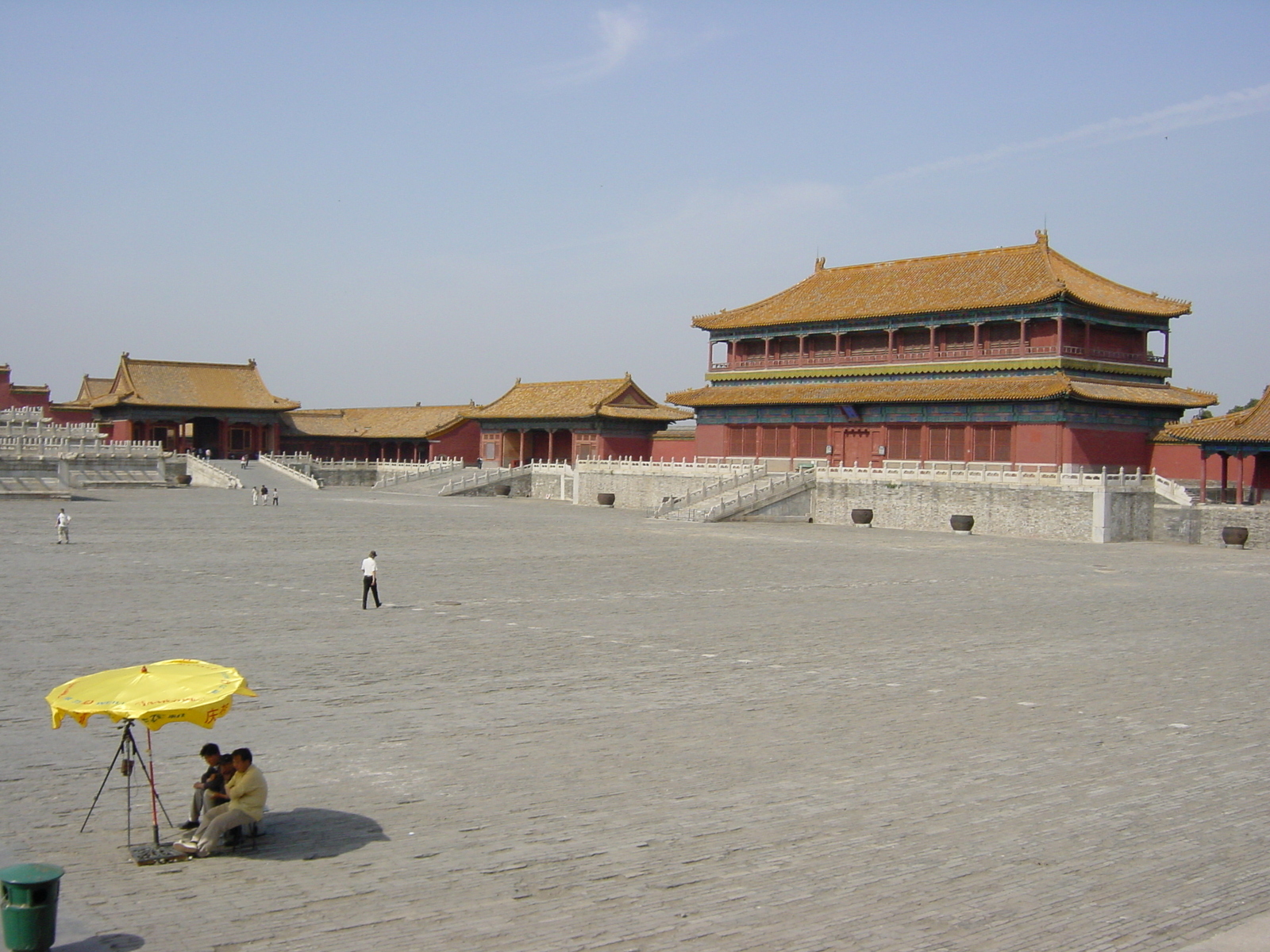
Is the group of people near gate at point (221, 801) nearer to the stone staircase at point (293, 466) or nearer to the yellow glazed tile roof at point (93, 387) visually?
the stone staircase at point (293, 466)

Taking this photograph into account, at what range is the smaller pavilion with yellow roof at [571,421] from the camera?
71562 millimetres

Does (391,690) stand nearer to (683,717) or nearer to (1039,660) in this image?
(683,717)

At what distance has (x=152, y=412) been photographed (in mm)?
84812

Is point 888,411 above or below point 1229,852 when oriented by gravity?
above

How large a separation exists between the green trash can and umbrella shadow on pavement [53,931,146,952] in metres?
0.19

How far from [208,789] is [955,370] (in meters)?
47.1

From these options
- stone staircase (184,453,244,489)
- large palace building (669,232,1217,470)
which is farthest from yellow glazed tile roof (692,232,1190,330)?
stone staircase (184,453,244,489)

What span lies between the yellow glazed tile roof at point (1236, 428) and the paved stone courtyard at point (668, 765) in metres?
18.7

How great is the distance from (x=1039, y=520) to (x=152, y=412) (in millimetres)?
62918

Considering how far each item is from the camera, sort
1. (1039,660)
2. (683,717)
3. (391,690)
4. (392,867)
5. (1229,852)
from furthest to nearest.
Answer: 1. (1039,660)
2. (391,690)
3. (683,717)
4. (1229,852)
5. (392,867)

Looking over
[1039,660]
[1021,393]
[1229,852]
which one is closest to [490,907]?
[1229,852]

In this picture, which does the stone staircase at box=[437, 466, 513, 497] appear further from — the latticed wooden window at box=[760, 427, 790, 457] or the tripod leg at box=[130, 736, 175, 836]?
the tripod leg at box=[130, 736, 175, 836]

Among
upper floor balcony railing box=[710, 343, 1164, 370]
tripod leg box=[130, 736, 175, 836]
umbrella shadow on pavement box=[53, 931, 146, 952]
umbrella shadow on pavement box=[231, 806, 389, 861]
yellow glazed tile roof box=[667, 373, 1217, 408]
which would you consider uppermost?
upper floor balcony railing box=[710, 343, 1164, 370]

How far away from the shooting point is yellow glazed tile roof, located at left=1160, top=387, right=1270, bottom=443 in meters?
41.9
